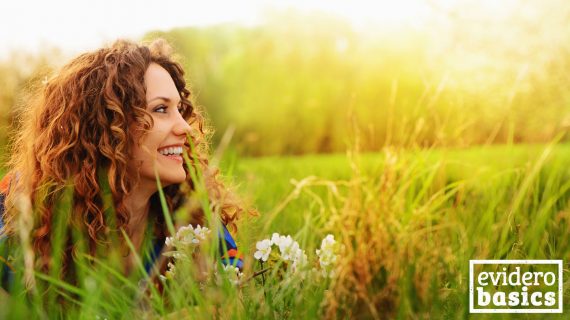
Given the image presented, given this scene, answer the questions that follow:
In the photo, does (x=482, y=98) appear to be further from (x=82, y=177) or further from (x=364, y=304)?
(x=364, y=304)

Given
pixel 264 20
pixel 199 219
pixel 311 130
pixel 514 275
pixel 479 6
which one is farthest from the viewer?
pixel 264 20

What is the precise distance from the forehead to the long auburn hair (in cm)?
3

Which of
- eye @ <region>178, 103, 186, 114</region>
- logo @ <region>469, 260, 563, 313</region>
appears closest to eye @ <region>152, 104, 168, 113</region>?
eye @ <region>178, 103, 186, 114</region>

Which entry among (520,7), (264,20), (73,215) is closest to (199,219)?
(73,215)

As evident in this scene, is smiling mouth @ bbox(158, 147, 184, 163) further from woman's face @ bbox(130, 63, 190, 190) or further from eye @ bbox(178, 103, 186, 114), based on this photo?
eye @ bbox(178, 103, 186, 114)

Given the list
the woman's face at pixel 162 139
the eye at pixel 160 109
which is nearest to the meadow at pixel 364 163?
the woman's face at pixel 162 139

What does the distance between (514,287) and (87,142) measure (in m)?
1.63

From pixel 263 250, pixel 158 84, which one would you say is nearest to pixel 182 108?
pixel 158 84

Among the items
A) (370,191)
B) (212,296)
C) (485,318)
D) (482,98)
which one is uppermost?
(370,191)

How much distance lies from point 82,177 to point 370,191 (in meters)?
1.36

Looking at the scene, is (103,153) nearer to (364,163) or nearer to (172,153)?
(172,153)

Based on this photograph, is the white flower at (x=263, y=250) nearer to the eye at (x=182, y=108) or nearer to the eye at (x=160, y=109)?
the eye at (x=160, y=109)

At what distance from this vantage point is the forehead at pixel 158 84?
2654 millimetres

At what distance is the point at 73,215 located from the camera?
8.28 feet
